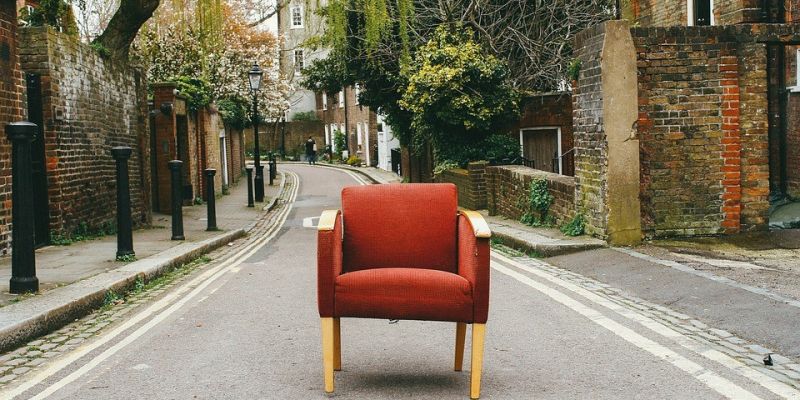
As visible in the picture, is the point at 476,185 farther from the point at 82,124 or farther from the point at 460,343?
the point at 460,343

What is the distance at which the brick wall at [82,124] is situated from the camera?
1309 cm

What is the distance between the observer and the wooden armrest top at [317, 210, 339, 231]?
502cm

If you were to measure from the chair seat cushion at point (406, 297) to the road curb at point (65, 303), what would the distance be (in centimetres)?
301

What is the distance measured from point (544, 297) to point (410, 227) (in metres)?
3.23

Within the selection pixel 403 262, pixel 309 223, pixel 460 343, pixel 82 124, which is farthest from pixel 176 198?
pixel 460 343

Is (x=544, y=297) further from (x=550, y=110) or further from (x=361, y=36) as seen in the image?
(x=361, y=36)

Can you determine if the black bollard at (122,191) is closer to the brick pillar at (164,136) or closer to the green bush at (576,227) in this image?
the green bush at (576,227)

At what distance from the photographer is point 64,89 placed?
1369 cm

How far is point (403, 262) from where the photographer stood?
566 centimetres

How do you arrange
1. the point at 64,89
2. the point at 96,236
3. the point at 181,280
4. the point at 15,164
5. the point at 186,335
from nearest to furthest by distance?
the point at 186,335, the point at 15,164, the point at 181,280, the point at 64,89, the point at 96,236

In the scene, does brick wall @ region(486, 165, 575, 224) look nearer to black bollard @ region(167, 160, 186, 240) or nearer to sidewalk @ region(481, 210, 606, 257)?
sidewalk @ region(481, 210, 606, 257)

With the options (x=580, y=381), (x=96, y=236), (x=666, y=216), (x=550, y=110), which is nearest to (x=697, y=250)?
(x=666, y=216)

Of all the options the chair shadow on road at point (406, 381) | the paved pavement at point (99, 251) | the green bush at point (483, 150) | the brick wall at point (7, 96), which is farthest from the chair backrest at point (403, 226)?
the green bush at point (483, 150)

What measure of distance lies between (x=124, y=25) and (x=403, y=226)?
472 inches
